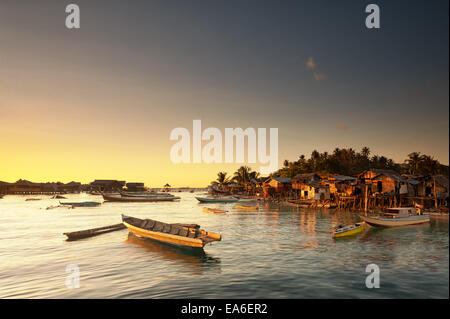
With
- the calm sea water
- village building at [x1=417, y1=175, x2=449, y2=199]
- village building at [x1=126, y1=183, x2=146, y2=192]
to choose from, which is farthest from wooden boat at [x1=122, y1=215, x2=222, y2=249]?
village building at [x1=126, y1=183, x2=146, y2=192]

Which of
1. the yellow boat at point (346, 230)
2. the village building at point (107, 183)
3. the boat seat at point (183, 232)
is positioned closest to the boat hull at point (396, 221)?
the yellow boat at point (346, 230)

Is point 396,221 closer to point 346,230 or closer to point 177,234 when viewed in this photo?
point 346,230

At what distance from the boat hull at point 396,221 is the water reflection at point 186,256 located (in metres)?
21.3

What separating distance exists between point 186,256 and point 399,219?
91.8 ft

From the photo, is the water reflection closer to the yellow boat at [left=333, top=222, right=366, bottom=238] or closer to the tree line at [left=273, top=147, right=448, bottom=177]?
the yellow boat at [left=333, top=222, right=366, bottom=238]

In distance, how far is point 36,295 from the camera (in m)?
13.5

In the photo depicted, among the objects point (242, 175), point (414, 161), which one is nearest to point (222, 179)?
point (242, 175)

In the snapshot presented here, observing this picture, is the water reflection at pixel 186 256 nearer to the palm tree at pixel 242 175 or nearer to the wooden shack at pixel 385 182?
the wooden shack at pixel 385 182

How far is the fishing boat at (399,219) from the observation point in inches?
1284

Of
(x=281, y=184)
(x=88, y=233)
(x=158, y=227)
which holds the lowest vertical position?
(x=88, y=233)

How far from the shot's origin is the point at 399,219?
34125mm

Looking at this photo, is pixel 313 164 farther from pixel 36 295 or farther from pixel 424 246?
pixel 36 295

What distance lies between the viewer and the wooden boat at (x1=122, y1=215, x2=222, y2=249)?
19.4m
